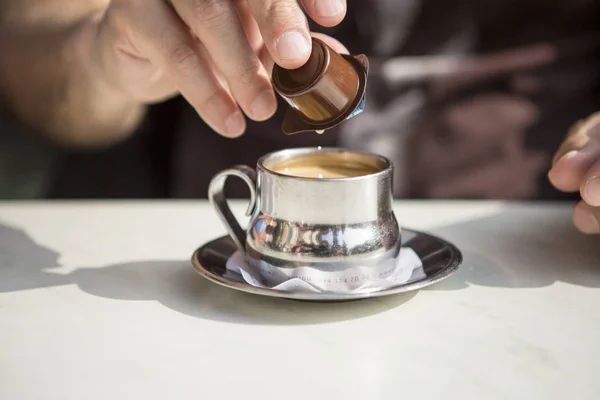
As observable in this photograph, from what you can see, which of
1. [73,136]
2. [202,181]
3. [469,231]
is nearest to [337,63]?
[469,231]

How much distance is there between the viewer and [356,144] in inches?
66.6

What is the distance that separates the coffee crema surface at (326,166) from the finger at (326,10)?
0.68ft

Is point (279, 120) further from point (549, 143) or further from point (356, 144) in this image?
point (549, 143)

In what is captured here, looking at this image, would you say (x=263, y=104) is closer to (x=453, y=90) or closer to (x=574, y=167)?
(x=574, y=167)

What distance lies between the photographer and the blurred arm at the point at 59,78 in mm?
1612

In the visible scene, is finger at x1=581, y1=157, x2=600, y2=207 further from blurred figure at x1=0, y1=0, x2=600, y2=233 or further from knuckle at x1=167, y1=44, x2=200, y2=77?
blurred figure at x1=0, y1=0, x2=600, y2=233

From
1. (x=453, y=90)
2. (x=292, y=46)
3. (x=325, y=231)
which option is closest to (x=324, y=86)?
(x=292, y=46)

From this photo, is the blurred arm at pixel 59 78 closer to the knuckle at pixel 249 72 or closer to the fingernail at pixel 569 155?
the knuckle at pixel 249 72

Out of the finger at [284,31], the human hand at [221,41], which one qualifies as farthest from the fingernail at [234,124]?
the finger at [284,31]

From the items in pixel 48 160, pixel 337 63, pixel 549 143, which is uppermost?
pixel 337 63

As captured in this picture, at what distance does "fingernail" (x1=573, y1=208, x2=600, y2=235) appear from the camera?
107 centimetres

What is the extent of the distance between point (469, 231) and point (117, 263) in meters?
0.58

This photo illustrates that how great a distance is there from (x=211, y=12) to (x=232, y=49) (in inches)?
2.3

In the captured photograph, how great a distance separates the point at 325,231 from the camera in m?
0.86
